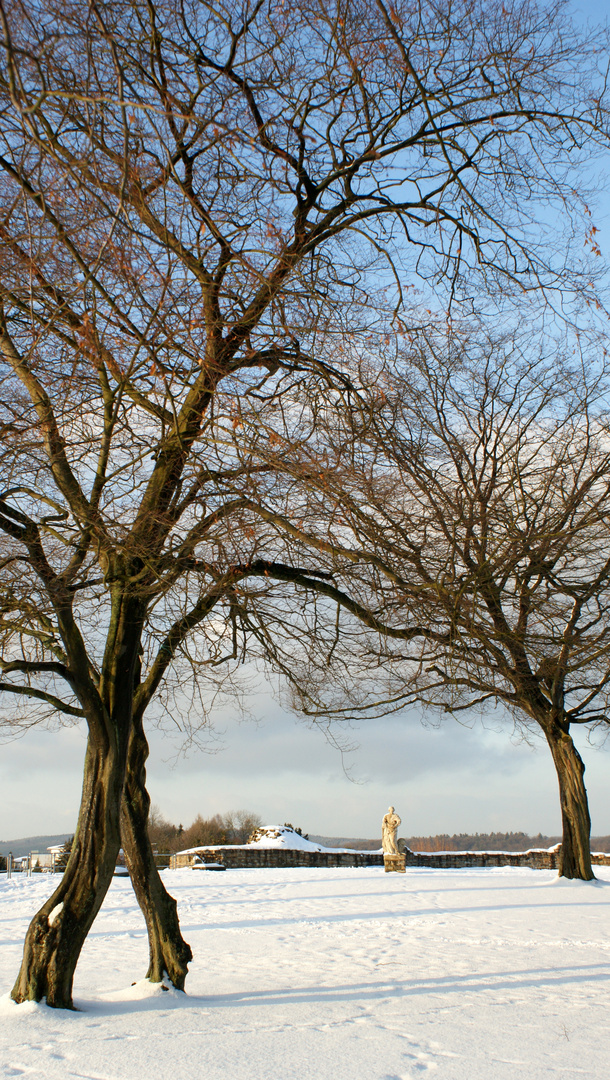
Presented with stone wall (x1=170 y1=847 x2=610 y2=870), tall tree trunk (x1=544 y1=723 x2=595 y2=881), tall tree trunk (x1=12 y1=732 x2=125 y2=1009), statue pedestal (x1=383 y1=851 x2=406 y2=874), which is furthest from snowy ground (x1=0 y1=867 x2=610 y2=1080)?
stone wall (x1=170 y1=847 x2=610 y2=870)

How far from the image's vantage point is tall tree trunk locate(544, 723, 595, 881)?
52.1 feet

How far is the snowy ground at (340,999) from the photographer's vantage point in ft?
14.5

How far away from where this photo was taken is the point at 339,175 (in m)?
6.56

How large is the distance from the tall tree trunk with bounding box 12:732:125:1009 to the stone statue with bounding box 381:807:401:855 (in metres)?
15.5

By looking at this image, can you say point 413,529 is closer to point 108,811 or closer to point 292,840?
point 108,811

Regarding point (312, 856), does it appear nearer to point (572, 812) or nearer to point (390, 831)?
point (390, 831)

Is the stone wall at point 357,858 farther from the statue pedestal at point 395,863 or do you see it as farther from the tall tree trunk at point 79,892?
the tall tree trunk at point 79,892

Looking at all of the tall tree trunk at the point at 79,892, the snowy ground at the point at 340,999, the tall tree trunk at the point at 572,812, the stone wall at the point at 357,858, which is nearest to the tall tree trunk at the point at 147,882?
the snowy ground at the point at 340,999

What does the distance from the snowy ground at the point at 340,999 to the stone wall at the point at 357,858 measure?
28.8ft

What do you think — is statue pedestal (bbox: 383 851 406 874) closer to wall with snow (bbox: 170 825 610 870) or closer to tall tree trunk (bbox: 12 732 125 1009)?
wall with snow (bbox: 170 825 610 870)

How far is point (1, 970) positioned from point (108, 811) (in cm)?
265

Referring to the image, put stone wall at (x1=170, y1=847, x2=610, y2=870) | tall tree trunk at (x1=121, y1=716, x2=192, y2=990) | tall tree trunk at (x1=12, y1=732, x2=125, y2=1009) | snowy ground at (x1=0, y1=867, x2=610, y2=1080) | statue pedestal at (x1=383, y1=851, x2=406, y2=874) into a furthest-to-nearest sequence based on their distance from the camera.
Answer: stone wall at (x1=170, y1=847, x2=610, y2=870)
statue pedestal at (x1=383, y1=851, x2=406, y2=874)
tall tree trunk at (x1=121, y1=716, x2=192, y2=990)
tall tree trunk at (x1=12, y1=732, x2=125, y2=1009)
snowy ground at (x1=0, y1=867, x2=610, y2=1080)

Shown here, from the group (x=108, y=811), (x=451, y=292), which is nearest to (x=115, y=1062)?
(x=108, y=811)

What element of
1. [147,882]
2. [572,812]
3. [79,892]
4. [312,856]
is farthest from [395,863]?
[79,892]
